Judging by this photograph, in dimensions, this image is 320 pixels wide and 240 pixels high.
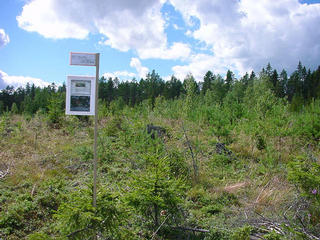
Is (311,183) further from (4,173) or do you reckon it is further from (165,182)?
(4,173)

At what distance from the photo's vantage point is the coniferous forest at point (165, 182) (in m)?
2.56

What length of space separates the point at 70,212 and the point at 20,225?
61.8 inches

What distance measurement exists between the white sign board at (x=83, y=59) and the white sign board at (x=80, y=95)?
138mm

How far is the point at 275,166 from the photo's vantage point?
5.68 metres

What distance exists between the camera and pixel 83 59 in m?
2.32

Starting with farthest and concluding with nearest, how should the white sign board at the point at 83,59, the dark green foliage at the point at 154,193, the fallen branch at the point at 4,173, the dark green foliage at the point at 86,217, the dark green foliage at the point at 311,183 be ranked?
the fallen branch at the point at 4,173, the dark green foliage at the point at 311,183, the dark green foliage at the point at 154,193, the white sign board at the point at 83,59, the dark green foliage at the point at 86,217

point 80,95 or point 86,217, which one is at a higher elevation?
point 80,95

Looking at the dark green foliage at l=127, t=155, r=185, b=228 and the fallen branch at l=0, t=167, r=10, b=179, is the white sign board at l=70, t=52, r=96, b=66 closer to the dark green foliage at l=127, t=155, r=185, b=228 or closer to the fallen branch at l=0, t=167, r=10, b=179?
the dark green foliage at l=127, t=155, r=185, b=228

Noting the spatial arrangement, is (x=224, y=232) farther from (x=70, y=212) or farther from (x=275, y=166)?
(x=275, y=166)

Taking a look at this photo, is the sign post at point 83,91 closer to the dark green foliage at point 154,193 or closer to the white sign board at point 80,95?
the white sign board at point 80,95

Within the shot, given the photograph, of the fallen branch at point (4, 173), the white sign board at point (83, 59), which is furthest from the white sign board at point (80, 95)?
the fallen branch at point (4, 173)

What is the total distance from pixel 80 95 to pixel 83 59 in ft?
1.15

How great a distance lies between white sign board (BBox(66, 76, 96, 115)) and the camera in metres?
2.30

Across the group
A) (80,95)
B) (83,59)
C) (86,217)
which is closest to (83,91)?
(80,95)
